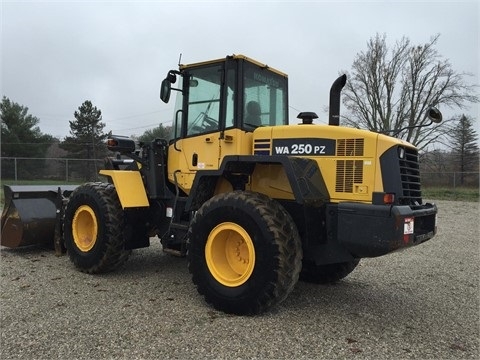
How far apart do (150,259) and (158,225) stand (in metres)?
1.25

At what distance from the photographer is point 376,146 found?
4543 millimetres

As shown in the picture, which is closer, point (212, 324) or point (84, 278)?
point (212, 324)

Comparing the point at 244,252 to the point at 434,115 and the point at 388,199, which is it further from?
the point at 434,115

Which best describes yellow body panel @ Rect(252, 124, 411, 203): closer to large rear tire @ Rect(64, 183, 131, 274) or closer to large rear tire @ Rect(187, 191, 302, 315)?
large rear tire @ Rect(187, 191, 302, 315)

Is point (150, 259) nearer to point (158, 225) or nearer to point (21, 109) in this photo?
point (158, 225)

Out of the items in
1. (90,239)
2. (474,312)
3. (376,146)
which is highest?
(376,146)

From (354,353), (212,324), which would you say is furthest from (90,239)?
(354,353)

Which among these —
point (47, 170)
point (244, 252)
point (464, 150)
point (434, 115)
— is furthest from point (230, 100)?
point (464, 150)

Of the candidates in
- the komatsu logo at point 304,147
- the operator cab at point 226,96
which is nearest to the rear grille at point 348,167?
the komatsu logo at point 304,147

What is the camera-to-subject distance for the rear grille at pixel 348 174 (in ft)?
15.1

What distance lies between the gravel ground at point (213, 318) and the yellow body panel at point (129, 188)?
3.40ft

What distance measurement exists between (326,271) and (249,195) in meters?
1.86

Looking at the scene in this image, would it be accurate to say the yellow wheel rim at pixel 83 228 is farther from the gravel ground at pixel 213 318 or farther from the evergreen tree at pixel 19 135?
the evergreen tree at pixel 19 135

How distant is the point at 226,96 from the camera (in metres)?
5.53
